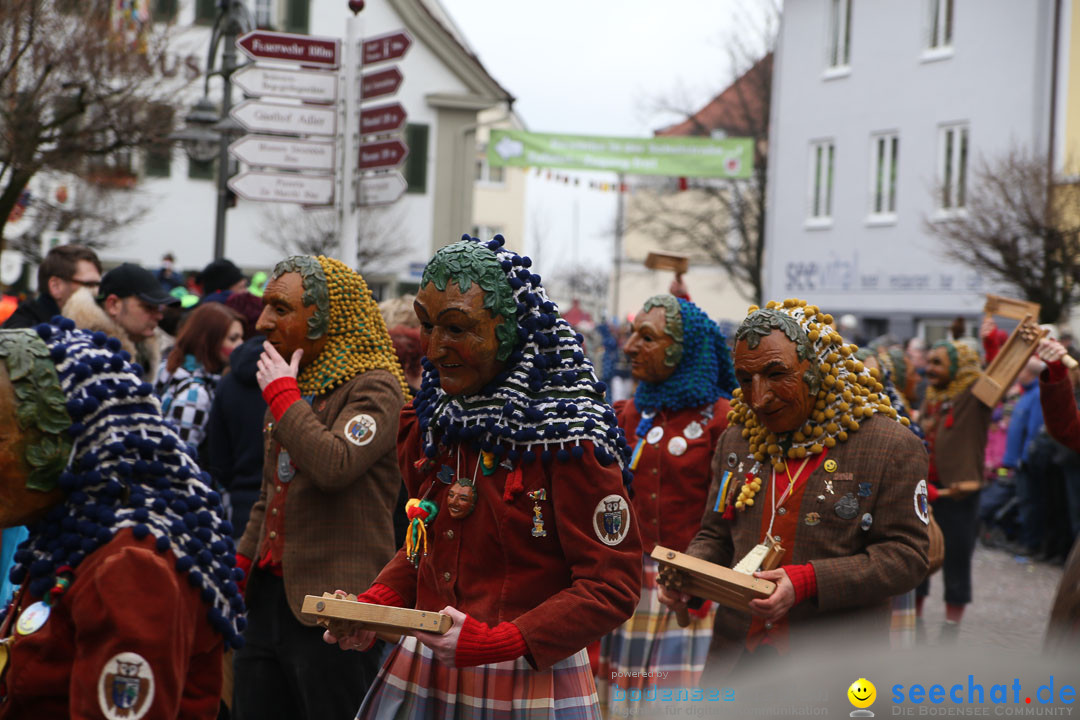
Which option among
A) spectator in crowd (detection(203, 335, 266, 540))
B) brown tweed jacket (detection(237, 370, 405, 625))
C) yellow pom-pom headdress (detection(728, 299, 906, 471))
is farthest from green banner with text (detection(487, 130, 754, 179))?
yellow pom-pom headdress (detection(728, 299, 906, 471))

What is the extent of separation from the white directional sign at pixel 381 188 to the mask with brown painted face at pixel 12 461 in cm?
600

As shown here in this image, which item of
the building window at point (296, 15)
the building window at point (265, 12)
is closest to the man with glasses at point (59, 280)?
the building window at point (296, 15)

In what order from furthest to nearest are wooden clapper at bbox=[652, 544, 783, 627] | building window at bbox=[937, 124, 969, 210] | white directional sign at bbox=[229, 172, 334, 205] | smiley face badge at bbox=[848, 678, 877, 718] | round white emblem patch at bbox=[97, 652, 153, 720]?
building window at bbox=[937, 124, 969, 210] < white directional sign at bbox=[229, 172, 334, 205] < wooden clapper at bbox=[652, 544, 783, 627] < round white emblem patch at bbox=[97, 652, 153, 720] < smiley face badge at bbox=[848, 678, 877, 718]

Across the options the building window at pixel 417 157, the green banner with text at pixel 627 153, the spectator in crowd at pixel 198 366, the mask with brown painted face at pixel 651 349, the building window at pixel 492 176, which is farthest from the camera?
the building window at pixel 492 176

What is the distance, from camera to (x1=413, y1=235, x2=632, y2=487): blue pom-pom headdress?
312cm

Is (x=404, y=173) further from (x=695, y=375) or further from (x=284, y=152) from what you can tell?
(x=695, y=375)

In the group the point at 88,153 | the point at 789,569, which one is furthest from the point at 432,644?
the point at 88,153

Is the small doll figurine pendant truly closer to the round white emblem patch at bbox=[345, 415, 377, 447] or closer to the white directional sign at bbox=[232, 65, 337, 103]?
the round white emblem patch at bbox=[345, 415, 377, 447]

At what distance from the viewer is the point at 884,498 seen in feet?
13.0

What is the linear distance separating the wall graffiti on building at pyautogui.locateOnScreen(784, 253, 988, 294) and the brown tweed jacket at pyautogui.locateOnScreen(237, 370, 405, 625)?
22.9 meters

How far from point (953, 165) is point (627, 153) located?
7.16m

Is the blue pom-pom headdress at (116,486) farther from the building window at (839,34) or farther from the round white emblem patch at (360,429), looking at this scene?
the building window at (839,34)

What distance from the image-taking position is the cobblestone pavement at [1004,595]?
9.44m

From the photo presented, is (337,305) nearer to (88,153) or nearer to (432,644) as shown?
(432,644)
